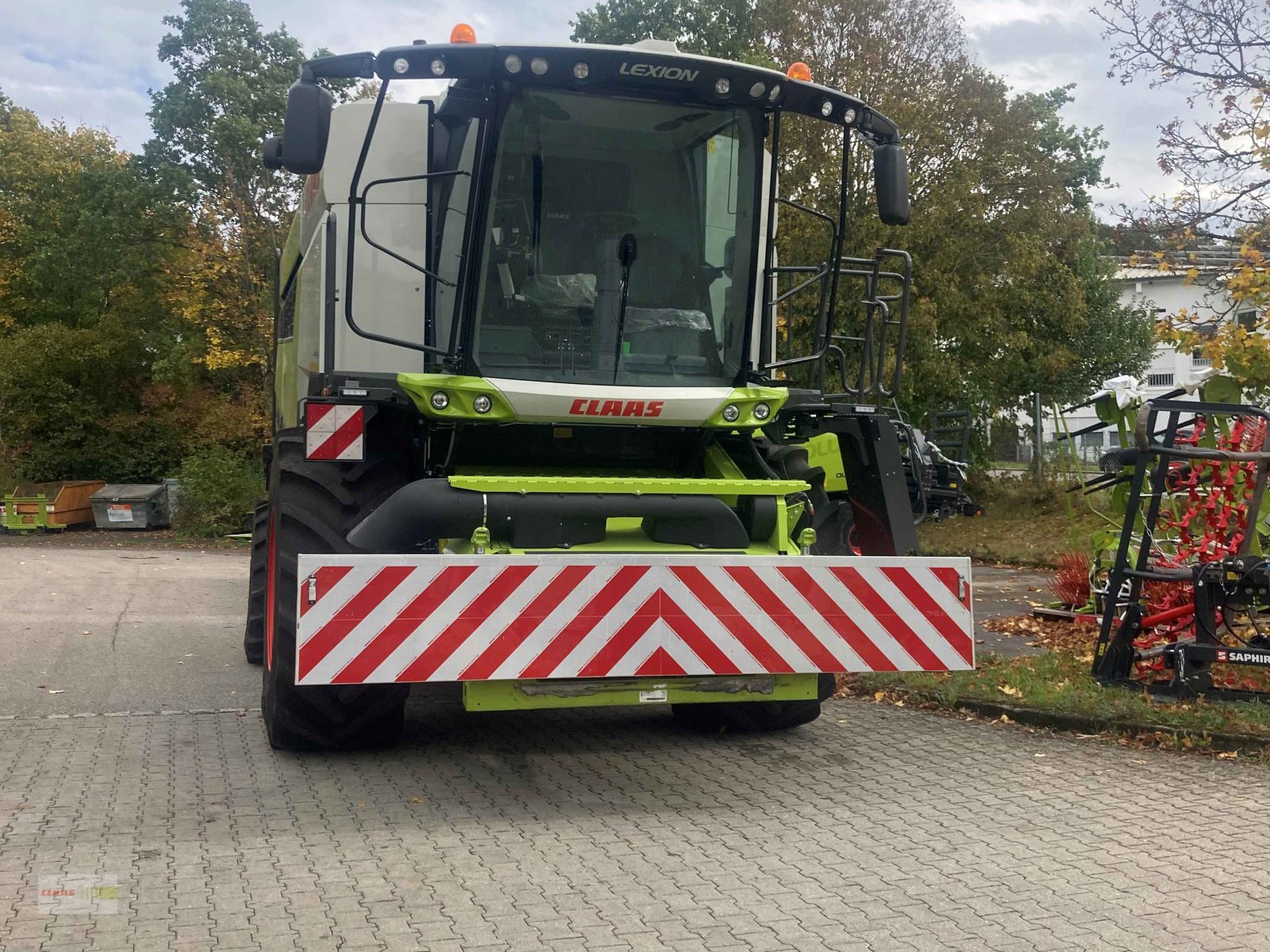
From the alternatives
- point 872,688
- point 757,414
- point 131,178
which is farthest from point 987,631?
point 131,178

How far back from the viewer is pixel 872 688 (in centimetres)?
855

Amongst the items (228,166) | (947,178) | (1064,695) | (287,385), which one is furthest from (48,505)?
(1064,695)

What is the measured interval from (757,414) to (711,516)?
2.23 ft

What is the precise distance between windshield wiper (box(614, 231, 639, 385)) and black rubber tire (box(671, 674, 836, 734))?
2178 mm

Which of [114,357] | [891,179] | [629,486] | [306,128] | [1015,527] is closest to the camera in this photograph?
[306,128]

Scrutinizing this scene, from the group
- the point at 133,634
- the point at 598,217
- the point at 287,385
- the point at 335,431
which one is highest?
the point at 598,217

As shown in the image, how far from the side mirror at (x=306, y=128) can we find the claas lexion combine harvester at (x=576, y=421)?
0.04 ft

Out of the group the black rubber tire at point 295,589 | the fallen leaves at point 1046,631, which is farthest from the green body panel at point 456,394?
the fallen leaves at point 1046,631

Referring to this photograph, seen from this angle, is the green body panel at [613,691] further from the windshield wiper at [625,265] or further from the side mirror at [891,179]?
the side mirror at [891,179]

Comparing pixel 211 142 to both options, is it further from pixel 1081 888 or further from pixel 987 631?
pixel 1081 888

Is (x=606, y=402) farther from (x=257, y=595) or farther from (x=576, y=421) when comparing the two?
(x=257, y=595)

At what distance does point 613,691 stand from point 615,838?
0.74m

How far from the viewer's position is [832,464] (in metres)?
7.36

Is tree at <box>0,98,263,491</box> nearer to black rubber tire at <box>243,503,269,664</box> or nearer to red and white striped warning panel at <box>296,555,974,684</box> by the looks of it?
black rubber tire at <box>243,503,269,664</box>
